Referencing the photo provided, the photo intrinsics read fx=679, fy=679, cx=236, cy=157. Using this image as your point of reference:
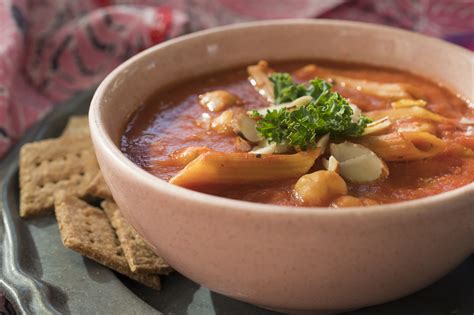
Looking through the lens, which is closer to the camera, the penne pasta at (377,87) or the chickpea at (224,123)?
the chickpea at (224,123)

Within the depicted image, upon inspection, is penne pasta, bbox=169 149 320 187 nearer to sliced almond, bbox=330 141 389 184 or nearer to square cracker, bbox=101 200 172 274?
sliced almond, bbox=330 141 389 184

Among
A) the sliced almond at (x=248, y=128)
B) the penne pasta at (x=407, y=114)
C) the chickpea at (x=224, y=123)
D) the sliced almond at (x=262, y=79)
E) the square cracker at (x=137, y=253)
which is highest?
the penne pasta at (x=407, y=114)

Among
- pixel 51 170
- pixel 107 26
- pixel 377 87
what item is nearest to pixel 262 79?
pixel 377 87

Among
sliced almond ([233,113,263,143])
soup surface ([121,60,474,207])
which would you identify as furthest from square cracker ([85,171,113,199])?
sliced almond ([233,113,263,143])

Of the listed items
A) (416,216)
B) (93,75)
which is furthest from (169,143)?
(93,75)

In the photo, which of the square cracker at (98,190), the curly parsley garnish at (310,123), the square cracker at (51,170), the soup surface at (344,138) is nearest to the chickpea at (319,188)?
the soup surface at (344,138)

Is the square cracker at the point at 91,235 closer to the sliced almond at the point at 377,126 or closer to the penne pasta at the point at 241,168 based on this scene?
the penne pasta at the point at 241,168
